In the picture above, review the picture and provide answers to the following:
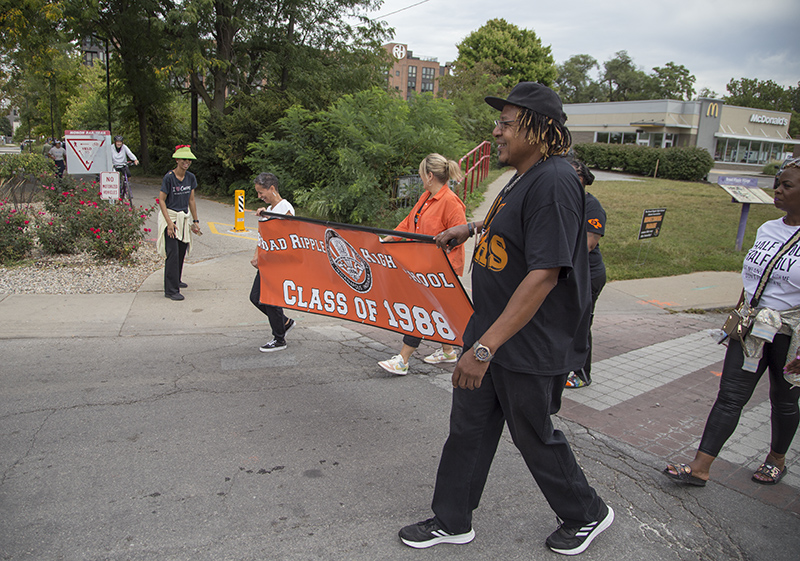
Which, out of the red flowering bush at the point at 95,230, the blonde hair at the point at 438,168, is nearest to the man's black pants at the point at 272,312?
the blonde hair at the point at 438,168

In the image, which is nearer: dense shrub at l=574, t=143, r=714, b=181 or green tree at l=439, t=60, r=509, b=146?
green tree at l=439, t=60, r=509, b=146

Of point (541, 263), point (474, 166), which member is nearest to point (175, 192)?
point (541, 263)

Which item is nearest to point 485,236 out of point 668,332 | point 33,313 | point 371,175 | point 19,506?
point 19,506

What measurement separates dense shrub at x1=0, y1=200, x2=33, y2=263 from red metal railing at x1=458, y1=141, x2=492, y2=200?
8.35m

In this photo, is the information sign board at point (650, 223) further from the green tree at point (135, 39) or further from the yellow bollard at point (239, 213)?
the green tree at point (135, 39)

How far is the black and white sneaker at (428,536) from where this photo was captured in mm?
2703

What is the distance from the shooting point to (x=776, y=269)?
316cm

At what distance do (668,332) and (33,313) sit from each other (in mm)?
7555

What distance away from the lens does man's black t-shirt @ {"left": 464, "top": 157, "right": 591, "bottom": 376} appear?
2.20 meters

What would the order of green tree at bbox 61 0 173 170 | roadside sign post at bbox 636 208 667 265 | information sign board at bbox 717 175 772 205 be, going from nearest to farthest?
roadside sign post at bbox 636 208 667 265 → information sign board at bbox 717 175 772 205 → green tree at bbox 61 0 173 170

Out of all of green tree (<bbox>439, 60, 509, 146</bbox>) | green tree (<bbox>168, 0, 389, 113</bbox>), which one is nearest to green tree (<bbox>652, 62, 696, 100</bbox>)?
green tree (<bbox>439, 60, 509, 146</bbox>)

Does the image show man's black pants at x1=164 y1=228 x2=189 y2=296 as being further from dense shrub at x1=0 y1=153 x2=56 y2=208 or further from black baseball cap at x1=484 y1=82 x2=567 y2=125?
dense shrub at x1=0 y1=153 x2=56 y2=208

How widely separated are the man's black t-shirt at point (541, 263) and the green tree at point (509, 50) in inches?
2467

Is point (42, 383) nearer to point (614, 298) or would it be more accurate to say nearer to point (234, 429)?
point (234, 429)
